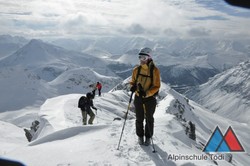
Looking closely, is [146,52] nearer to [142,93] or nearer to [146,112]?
[142,93]

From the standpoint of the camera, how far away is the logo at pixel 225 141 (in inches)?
488

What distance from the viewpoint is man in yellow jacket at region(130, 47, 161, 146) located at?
10.8 metres

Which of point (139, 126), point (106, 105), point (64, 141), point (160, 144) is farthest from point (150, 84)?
point (106, 105)

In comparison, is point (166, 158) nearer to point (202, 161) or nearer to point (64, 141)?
point (202, 161)

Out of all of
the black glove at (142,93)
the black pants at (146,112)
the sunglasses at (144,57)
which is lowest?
the black pants at (146,112)

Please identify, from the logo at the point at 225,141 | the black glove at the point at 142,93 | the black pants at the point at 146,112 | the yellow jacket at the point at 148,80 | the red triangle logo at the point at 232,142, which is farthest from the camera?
the red triangle logo at the point at 232,142

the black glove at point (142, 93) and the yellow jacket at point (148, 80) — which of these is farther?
the black glove at point (142, 93)

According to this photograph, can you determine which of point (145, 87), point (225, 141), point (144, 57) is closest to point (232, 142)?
point (225, 141)

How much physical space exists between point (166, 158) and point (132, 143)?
1.77 m

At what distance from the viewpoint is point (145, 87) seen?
36.2 ft

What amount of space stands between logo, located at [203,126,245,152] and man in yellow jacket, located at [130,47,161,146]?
279 centimetres

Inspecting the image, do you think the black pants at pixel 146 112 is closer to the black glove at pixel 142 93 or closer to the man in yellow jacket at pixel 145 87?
the man in yellow jacket at pixel 145 87

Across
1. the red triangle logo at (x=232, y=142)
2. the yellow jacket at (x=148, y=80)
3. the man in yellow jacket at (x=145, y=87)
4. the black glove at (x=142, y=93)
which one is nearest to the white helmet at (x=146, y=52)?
the man in yellow jacket at (x=145, y=87)

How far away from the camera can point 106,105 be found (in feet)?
135
